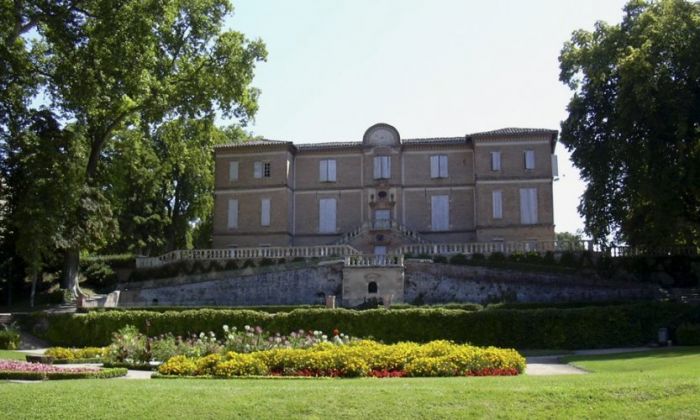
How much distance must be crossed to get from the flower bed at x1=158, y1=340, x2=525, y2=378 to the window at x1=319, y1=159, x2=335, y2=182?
2892 centimetres

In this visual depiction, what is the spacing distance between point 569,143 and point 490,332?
1372cm

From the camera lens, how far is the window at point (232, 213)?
4359 cm

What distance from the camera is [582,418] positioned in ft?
31.9

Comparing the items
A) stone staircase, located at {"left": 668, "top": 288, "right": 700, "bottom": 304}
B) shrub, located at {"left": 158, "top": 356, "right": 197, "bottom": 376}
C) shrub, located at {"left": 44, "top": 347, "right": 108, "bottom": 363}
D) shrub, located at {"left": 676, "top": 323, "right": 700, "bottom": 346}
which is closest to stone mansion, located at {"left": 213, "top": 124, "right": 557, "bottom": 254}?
stone staircase, located at {"left": 668, "top": 288, "right": 700, "bottom": 304}

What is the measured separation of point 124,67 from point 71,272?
36.8 ft

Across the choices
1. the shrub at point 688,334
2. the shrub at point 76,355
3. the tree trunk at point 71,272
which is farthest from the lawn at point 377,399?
the tree trunk at point 71,272

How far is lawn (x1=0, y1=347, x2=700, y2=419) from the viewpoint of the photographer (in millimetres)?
10078

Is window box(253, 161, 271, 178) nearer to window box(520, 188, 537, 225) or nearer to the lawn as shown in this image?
window box(520, 188, 537, 225)

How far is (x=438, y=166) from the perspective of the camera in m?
43.1

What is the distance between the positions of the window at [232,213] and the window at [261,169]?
2.15 meters

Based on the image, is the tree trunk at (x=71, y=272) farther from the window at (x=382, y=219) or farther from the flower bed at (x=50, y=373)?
the flower bed at (x=50, y=373)

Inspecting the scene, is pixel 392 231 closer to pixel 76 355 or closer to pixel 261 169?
pixel 261 169

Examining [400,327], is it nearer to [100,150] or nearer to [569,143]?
[569,143]

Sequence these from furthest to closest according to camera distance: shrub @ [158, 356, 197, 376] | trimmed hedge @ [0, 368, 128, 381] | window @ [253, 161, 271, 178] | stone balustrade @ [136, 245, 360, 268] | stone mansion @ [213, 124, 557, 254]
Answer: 1. window @ [253, 161, 271, 178]
2. stone mansion @ [213, 124, 557, 254]
3. stone balustrade @ [136, 245, 360, 268]
4. shrub @ [158, 356, 197, 376]
5. trimmed hedge @ [0, 368, 128, 381]
